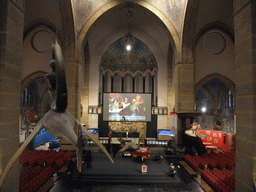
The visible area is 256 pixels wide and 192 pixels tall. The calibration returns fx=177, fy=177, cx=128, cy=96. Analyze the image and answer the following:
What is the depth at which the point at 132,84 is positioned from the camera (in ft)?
61.4

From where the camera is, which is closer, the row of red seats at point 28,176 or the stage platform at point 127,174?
the row of red seats at point 28,176

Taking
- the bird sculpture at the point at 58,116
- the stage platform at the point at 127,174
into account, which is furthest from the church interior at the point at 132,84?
the stage platform at the point at 127,174

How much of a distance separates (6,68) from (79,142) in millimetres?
3029

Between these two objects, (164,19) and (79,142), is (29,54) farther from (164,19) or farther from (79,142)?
(79,142)

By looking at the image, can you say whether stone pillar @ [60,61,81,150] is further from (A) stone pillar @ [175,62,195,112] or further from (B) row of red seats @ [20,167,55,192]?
(A) stone pillar @ [175,62,195,112]

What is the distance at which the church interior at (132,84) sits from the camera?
13.2 ft

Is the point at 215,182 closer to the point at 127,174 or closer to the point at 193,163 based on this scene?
the point at 193,163

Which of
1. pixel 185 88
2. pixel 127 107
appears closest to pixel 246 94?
pixel 185 88

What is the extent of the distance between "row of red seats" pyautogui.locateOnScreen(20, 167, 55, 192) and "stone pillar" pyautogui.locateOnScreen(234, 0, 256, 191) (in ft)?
19.4

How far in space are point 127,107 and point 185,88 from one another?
5.87 meters

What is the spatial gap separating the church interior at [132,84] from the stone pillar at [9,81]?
23mm

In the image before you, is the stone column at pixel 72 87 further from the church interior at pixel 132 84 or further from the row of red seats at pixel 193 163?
the row of red seats at pixel 193 163

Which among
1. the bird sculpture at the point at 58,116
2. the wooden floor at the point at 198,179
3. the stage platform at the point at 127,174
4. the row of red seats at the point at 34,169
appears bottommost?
the wooden floor at the point at 198,179

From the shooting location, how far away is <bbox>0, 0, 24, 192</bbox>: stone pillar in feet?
12.8
